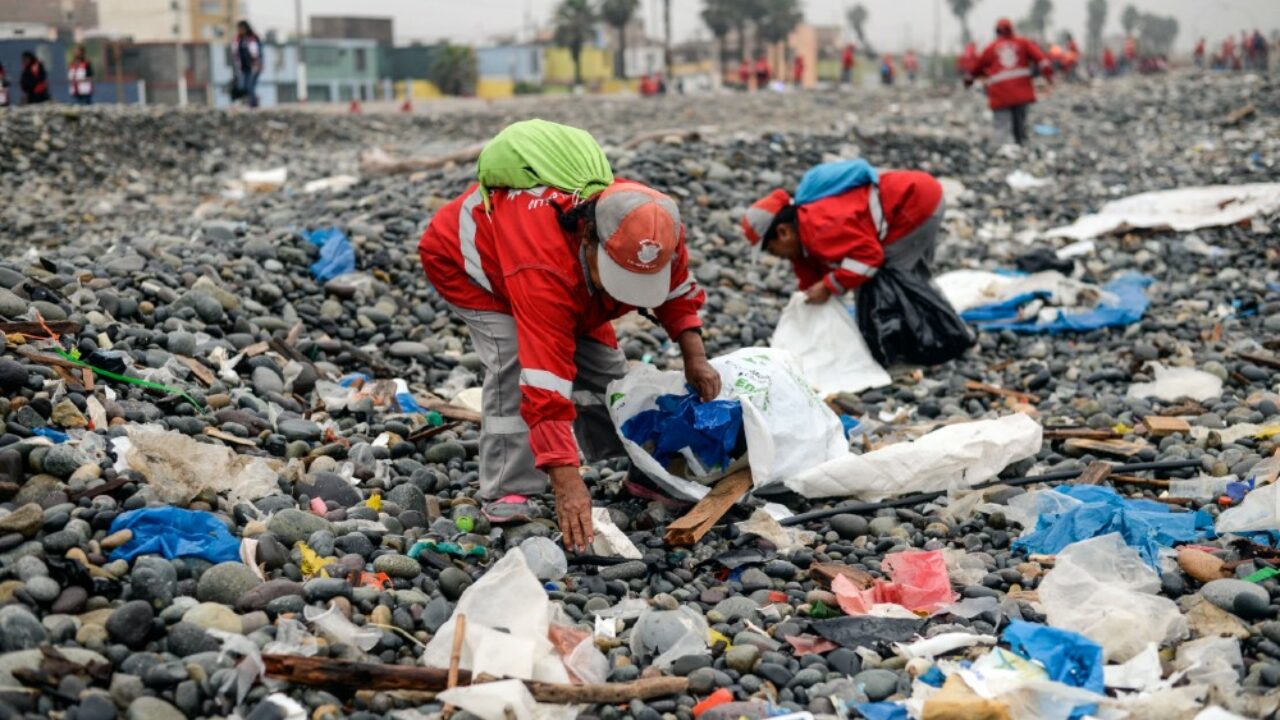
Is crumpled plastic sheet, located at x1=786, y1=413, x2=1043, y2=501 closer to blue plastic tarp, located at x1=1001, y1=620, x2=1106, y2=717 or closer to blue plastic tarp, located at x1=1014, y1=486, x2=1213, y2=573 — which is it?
blue plastic tarp, located at x1=1014, y1=486, x2=1213, y2=573

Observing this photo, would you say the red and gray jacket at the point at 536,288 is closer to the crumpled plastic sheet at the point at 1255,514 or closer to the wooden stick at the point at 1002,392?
the crumpled plastic sheet at the point at 1255,514

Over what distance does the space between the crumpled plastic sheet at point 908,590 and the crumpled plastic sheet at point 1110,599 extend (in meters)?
0.28

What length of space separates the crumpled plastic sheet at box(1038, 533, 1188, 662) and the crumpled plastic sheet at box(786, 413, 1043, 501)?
79 cm

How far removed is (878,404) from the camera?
18.4 ft

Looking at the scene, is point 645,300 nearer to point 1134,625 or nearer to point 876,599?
point 876,599

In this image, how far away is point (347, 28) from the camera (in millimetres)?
58375

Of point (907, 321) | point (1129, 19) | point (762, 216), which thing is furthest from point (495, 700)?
point (1129, 19)

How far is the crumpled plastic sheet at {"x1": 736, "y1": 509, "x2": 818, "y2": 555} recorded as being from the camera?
3.70 meters

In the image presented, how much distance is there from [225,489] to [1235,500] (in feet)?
10.2

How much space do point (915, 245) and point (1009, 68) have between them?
7383 millimetres

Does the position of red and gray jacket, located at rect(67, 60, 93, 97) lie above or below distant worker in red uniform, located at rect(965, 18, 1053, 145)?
above

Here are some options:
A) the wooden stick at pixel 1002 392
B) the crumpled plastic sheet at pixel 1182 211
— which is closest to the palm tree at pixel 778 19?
the crumpled plastic sheet at pixel 1182 211

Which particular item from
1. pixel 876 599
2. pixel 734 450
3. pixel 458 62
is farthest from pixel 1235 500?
pixel 458 62

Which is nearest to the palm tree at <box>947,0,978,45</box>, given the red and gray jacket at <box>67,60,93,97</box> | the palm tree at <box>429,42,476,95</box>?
the palm tree at <box>429,42,476,95</box>
